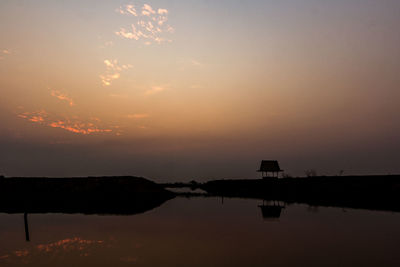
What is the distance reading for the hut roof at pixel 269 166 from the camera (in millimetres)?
65938

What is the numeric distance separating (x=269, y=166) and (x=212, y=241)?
49489 mm

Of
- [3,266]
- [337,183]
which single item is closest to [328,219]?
[3,266]

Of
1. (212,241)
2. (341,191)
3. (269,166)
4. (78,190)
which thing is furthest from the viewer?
(269,166)

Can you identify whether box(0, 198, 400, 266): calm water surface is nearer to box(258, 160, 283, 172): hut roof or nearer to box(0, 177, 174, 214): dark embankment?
box(0, 177, 174, 214): dark embankment

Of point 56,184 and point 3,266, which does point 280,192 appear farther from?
point 3,266

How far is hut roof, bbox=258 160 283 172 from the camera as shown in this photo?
65.9m

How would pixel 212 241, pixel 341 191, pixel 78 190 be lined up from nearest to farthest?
1. pixel 212 241
2. pixel 341 191
3. pixel 78 190

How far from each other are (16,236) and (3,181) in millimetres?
48248

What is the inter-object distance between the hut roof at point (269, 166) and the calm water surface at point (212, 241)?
3589cm

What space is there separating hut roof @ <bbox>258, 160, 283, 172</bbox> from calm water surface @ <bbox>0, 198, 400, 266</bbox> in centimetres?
3589

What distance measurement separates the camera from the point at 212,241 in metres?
19.5

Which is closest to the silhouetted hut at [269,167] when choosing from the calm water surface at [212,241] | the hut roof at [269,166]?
the hut roof at [269,166]

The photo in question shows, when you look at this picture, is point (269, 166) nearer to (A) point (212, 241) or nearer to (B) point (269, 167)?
(B) point (269, 167)

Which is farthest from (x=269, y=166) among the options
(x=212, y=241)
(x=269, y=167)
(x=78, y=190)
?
(x=212, y=241)
